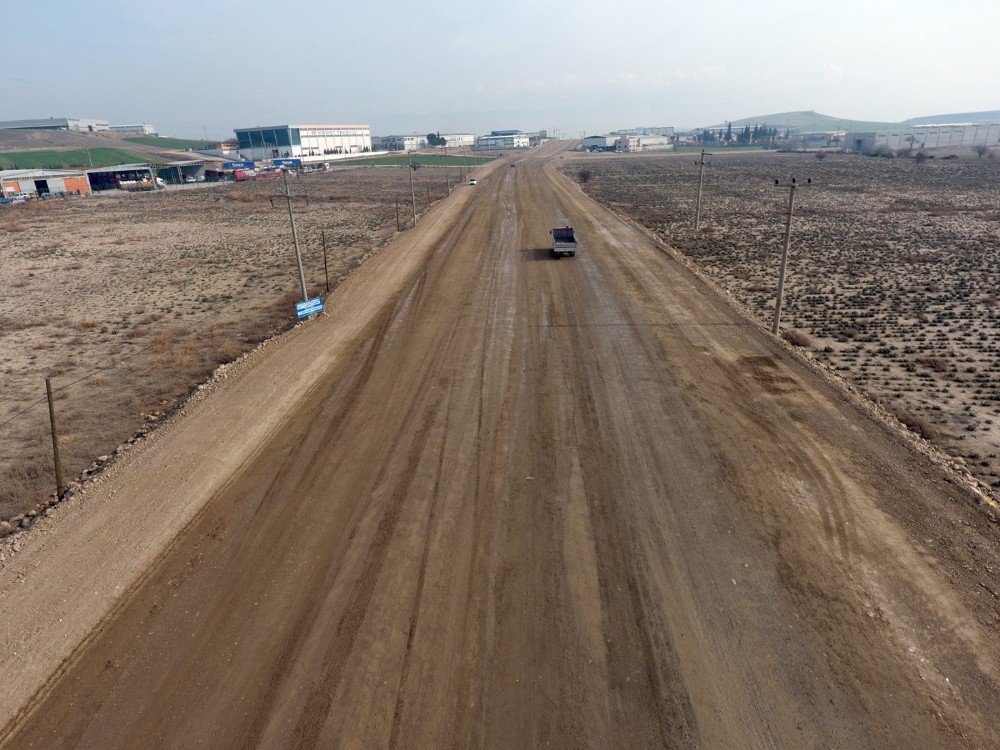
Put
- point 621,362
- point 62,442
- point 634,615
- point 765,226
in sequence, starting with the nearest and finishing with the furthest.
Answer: point 634,615 < point 62,442 < point 621,362 < point 765,226

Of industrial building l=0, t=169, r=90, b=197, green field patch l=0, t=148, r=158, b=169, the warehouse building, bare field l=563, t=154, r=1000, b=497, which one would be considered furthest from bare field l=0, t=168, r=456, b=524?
green field patch l=0, t=148, r=158, b=169

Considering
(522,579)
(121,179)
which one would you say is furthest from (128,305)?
(121,179)

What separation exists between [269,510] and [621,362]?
41.3 ft

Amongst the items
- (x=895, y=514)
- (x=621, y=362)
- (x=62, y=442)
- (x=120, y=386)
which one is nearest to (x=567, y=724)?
(x=895, y=514)

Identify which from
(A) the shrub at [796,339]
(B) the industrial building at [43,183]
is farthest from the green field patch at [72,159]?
(A) the shrub at [796,339]

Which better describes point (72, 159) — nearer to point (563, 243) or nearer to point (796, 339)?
point (563, 243)

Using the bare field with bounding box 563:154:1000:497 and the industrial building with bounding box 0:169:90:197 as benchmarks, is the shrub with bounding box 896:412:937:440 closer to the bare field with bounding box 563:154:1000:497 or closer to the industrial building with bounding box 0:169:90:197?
the bare field with bounding box 563:154:1000:497

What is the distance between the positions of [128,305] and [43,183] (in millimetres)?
87817

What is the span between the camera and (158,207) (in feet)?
269

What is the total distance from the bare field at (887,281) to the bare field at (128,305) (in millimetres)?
23366

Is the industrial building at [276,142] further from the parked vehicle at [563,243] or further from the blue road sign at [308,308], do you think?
the blue road sign at [308,308]

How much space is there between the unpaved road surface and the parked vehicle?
1870cm

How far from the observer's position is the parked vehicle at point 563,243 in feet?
118

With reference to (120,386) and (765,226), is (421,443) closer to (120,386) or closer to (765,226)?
(120,386)
